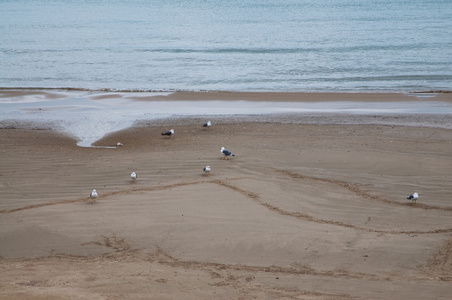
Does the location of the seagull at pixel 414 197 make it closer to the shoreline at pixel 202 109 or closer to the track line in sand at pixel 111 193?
the track line in sand at pixel 111 193

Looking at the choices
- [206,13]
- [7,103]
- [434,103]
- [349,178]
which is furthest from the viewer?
[206,13]

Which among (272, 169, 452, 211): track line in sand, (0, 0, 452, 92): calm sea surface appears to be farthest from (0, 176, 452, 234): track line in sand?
(0, 0, 452, 92): calm sea surface

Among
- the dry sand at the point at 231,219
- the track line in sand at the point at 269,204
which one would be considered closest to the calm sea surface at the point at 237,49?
the dry sand at the point at 231,219

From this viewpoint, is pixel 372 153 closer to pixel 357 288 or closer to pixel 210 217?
pixel 210 217

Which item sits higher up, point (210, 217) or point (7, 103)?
point (7, 103)

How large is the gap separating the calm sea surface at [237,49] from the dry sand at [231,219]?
12.5 m

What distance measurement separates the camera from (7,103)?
82.6 ft

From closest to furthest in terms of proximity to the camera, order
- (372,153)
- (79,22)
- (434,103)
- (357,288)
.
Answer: (357,288) < (372,153) < (434,103) < (79,22)

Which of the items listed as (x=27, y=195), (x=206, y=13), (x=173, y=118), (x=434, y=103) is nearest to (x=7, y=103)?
(x=173, y=118)

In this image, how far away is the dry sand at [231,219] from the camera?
843cm

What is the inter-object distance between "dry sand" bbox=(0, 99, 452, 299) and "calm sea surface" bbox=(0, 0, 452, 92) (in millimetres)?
12481

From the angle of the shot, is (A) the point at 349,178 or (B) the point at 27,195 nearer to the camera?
(B) the point at 27,195

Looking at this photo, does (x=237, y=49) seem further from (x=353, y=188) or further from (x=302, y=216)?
(x=302, y=216)

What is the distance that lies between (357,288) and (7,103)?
71.4 feet
